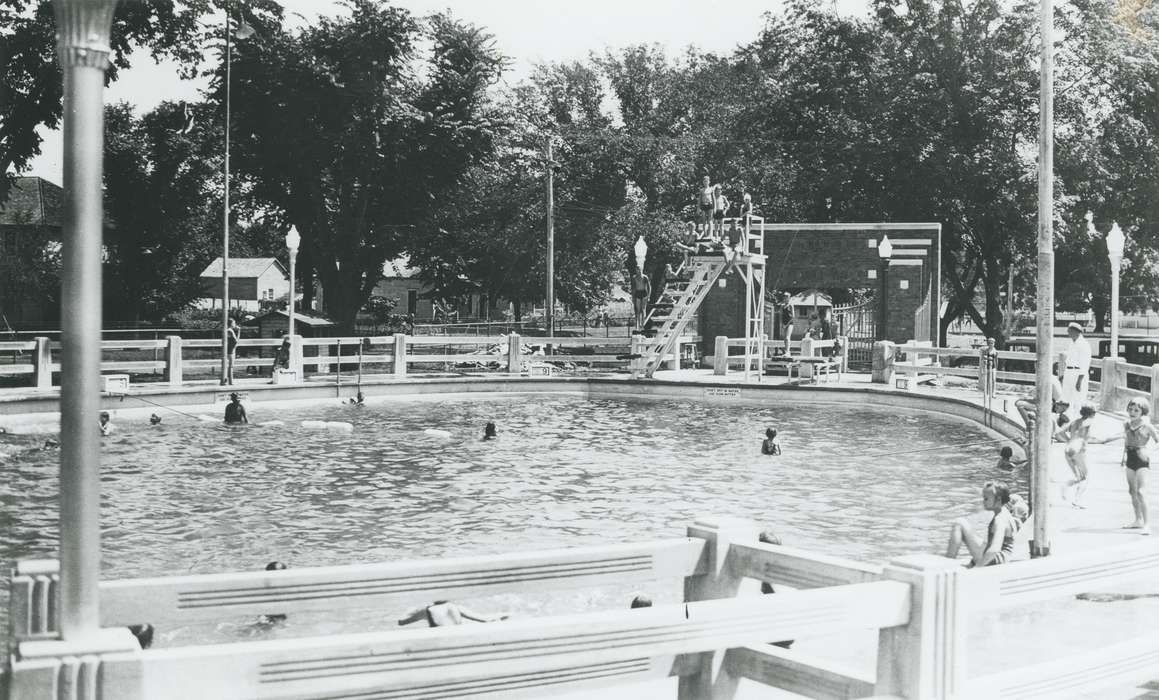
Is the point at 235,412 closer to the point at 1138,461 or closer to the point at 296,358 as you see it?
the point at 296,358

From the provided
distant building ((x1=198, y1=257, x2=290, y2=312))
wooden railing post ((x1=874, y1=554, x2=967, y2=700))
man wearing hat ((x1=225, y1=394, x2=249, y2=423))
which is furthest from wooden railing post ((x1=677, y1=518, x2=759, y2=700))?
distant building ((x1=198, y1=257, x2=290, y2=312))

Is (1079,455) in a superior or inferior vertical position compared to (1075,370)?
inferior

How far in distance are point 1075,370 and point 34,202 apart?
5554 cm

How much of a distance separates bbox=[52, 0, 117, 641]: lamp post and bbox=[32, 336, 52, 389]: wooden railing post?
27543 millimetres

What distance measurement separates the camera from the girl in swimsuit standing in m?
13.0

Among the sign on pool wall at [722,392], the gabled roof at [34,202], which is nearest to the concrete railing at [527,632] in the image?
the sign on pool wall at [722,392]

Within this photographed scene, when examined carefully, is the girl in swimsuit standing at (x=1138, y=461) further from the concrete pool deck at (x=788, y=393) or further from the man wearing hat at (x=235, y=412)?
the man wearing hat at (x=235, y=412)

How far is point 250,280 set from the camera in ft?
274

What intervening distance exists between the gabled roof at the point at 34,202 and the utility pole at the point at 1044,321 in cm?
5367

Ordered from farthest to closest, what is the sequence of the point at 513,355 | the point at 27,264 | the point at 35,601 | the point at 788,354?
the point at 27,264 < the point at 513,355 < the point at 788,354 < the point at 35,601

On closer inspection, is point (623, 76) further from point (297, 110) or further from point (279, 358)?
point (279, 358)

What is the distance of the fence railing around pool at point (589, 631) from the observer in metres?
4.05

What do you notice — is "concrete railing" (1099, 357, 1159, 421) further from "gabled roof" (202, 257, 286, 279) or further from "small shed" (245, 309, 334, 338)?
"gabled roof" (202, 257, 286, 279)

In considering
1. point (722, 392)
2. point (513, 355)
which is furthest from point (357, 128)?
point (722, 392)
